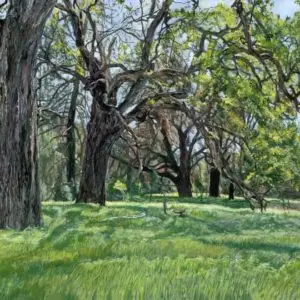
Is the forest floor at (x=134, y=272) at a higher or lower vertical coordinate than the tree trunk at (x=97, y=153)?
lower

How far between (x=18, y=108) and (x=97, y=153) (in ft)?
37.5

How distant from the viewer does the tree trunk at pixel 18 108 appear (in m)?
12.6

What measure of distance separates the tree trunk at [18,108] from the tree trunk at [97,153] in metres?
10.8

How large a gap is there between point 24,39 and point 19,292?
9.01 meters

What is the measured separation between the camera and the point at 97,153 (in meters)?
24.2

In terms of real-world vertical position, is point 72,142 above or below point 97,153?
above

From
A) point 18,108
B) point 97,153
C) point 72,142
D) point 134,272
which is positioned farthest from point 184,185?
point 134,272

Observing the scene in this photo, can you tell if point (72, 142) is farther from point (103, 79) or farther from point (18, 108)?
point (18, 108)

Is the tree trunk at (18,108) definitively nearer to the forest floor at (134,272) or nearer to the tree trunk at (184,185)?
the forest floor at (134,272)

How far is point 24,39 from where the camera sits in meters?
12.6

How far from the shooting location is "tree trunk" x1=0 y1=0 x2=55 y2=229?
12.6m

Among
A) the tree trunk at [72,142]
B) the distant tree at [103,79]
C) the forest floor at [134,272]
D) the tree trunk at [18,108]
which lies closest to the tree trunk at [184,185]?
the tree trunk at [72,142]

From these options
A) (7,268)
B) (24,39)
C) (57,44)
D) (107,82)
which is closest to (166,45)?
(107,82)

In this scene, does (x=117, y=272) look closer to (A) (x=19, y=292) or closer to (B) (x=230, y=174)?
(A) (x=19, y=292)
